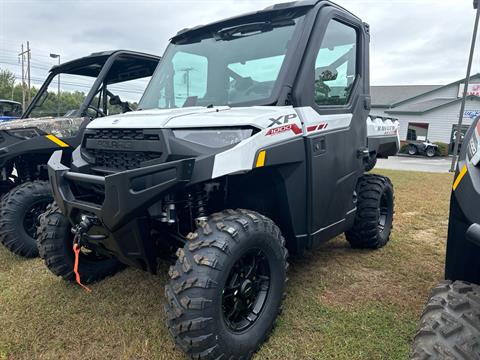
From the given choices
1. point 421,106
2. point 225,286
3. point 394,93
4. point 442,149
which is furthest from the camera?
point 394,93

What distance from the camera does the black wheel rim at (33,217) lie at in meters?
4.30

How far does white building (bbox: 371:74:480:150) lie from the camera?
30.1m

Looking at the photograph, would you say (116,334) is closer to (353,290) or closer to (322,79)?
(353,290)

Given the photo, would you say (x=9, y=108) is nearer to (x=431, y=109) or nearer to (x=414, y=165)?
(x=414, y=165)

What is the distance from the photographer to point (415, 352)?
1.67m

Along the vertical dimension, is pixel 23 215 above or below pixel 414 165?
above

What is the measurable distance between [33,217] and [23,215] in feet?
0.57

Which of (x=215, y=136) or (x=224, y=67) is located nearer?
(x=215, y=136)

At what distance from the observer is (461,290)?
1798 millimetres

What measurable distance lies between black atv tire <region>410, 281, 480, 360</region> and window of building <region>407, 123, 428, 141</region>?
110 ft

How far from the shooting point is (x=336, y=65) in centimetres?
328

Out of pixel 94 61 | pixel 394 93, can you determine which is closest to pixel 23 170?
pixel 94 61

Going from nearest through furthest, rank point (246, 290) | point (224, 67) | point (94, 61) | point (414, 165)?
1. point (246, 290)
2. point (224, 67)
3. point (94, 61)
4. point (414, 165)

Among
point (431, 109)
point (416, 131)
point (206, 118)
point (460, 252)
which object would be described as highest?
point (431, 109)
